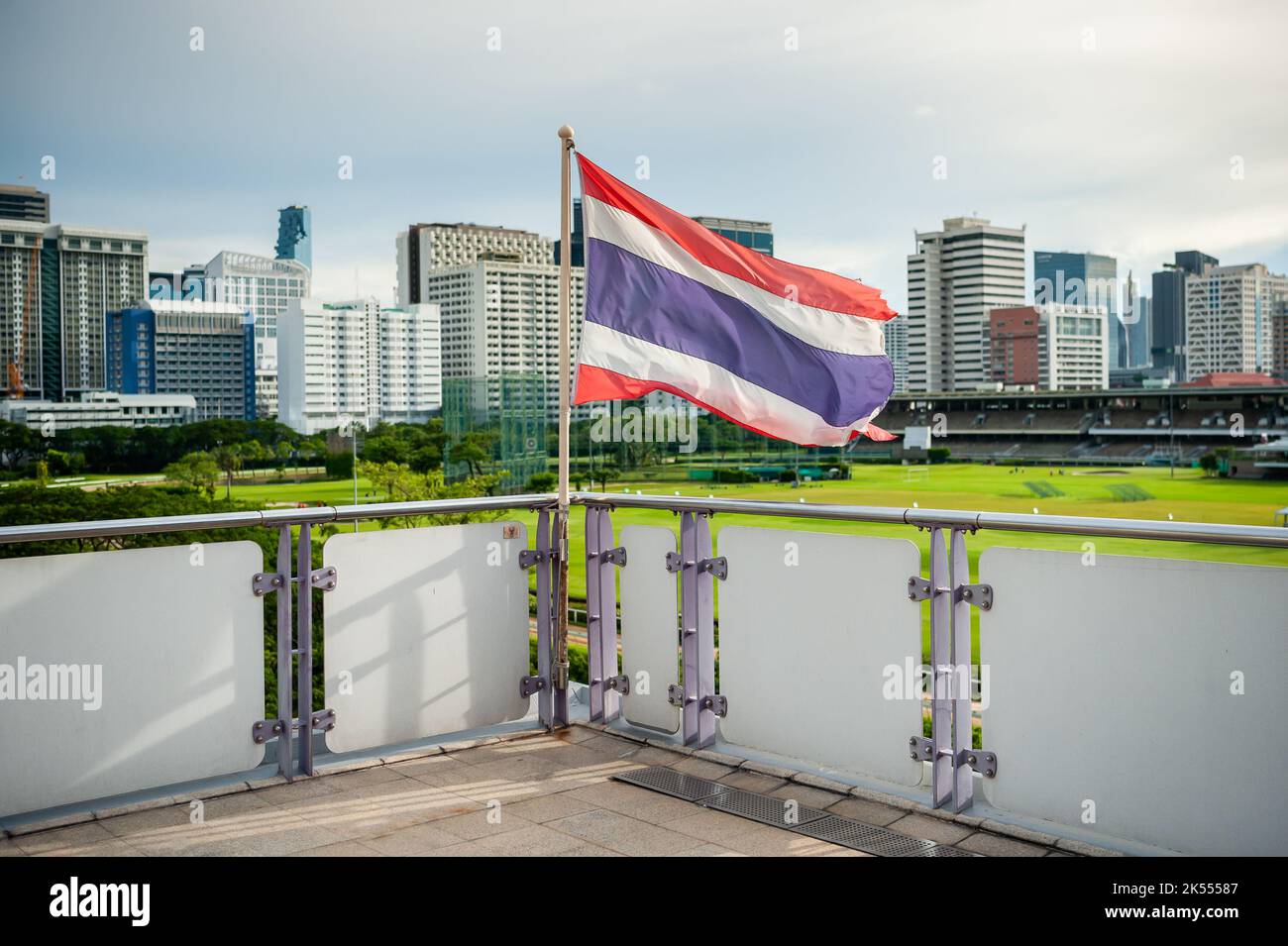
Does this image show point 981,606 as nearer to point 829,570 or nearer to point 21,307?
point 829,570

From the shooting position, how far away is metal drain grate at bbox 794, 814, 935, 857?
3.64 meters

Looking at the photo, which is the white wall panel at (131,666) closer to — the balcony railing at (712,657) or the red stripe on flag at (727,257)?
the balcony railing at (712,657)

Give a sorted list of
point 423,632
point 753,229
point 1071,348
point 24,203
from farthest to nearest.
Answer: point 1071,348
point 753,229
point 24,203
point 423,632

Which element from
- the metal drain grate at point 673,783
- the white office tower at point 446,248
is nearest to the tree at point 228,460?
the white office tower at point 446,248

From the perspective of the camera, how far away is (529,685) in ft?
17.3

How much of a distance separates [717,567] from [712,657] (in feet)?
1.29

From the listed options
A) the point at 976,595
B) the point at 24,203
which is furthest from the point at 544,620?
the point at 24,203

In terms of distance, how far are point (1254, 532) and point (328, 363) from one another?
136 m

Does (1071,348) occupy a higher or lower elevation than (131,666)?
higher

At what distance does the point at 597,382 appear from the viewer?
4.85 metres

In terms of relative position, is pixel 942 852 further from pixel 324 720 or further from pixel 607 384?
pixel 324 720

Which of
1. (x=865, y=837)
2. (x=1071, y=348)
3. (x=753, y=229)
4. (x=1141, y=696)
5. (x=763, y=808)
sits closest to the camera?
(x=1141, y=696)

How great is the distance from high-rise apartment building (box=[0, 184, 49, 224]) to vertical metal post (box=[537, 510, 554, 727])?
137007mm

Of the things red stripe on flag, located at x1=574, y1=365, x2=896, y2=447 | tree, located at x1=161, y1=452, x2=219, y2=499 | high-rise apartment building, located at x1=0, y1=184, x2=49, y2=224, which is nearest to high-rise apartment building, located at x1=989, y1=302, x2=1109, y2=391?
tree, located at x1=161, y1=452, x2=219, y2=499
